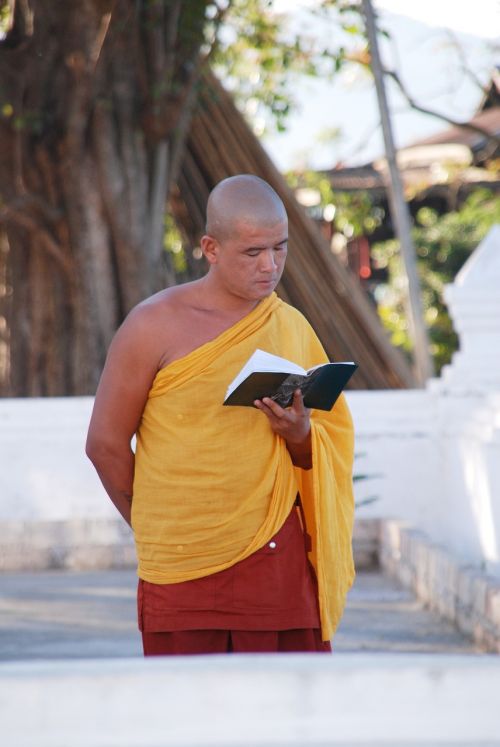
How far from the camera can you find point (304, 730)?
1.48 meters

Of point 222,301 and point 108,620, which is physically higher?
point 222,301

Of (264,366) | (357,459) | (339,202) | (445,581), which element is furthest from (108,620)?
(339,202)

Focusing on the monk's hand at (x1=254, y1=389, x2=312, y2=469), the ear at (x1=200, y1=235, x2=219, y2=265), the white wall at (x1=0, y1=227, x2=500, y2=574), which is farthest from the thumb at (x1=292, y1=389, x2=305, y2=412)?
the white wall at (x1=0, y1=227, x2=500, y2=574)

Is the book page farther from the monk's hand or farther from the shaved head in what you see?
the shaved head

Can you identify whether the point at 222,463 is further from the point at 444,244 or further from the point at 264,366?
the point at 444,244

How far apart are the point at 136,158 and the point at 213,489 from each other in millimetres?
7536

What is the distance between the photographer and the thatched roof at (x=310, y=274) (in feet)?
31.1

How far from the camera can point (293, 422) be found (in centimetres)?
261

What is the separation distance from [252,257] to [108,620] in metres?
3.42

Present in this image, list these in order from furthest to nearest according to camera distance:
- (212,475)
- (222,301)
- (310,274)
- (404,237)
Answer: (310,274) < (404,237) < (222,301) < (212,475)

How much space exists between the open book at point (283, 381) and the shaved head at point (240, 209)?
0.86ft

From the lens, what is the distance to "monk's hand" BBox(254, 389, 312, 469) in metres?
2.56

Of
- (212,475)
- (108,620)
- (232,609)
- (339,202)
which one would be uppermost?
(339,202)

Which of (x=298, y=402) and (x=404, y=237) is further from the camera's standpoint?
(x=404, y=237)
